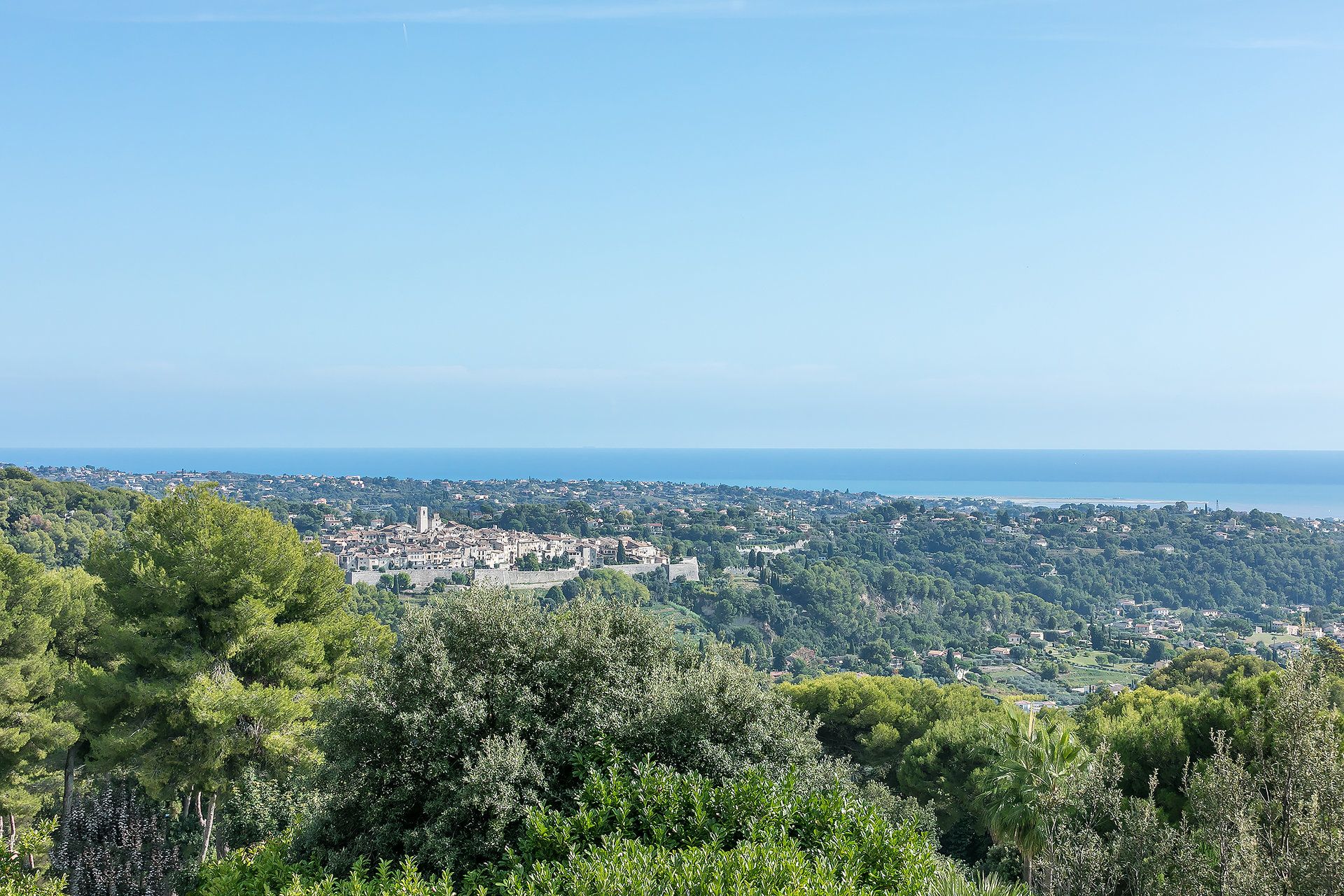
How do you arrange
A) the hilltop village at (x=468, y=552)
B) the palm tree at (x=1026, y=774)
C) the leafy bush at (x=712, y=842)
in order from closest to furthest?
the leafy bush at (x=712, y=842) < the palm tree at (x=1026, y=774) < the hilltop village at (x=468, y=552)

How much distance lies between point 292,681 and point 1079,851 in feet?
34.5

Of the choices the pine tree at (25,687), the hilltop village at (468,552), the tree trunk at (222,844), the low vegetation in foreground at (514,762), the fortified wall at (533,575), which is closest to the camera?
the low vegetation in foreground at (514,762)

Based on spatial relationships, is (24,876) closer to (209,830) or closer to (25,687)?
(209,830)

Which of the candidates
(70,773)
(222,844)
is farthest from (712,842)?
(70,773)

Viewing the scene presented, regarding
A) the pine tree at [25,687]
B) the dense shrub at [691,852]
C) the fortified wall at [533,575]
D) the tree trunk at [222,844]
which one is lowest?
the fortified wall at [533,575]

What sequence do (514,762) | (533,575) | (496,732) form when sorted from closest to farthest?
(514,762) < (496,732) < (533,575)

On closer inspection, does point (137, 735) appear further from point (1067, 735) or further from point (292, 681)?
point (1067, 735)

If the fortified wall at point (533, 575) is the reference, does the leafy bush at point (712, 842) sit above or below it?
above

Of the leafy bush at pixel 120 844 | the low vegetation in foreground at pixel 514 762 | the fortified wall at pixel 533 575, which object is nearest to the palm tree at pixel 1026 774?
the low vegetation in foreground at pixel 514 762

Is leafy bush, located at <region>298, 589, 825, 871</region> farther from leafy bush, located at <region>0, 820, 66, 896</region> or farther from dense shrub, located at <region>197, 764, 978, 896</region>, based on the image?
leafy bush, located at <region>0, 820, 66, 896</region>

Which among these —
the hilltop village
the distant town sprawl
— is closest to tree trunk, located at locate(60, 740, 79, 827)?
the distant town sprawl

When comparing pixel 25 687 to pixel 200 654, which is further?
pixel 25 687

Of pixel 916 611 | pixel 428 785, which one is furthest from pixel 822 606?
pixel 428 785

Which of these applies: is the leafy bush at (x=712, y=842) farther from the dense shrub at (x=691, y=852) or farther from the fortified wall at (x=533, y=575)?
the fortified wall at (x=533, y=575)
